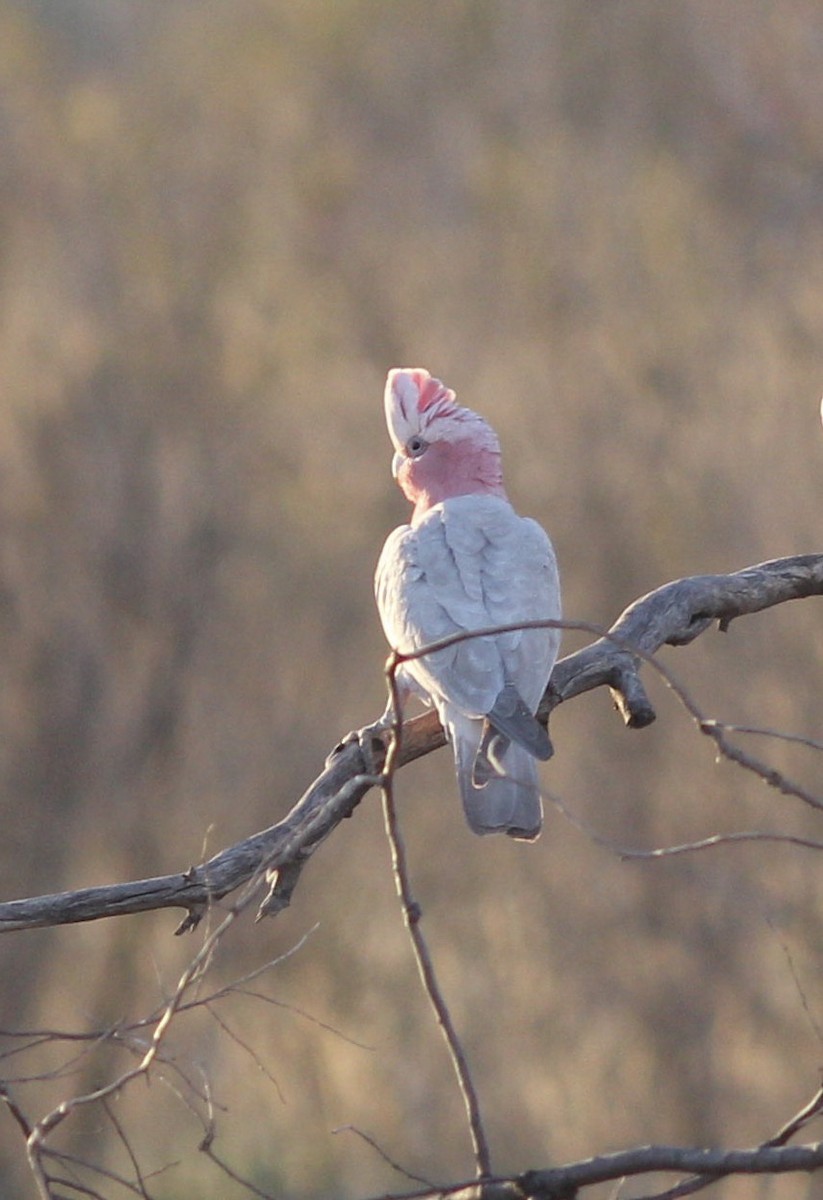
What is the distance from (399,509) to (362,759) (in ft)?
23.3

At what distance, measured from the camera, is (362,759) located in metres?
3.40

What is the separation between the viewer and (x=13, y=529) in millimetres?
10953

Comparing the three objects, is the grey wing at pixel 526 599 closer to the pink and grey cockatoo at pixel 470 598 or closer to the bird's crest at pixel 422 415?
the pink and grey cockatoo at pixel 470 598

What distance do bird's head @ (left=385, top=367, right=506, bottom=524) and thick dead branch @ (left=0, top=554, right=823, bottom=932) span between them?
2.48 ft

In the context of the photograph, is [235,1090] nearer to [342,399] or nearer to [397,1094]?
[397,1094]

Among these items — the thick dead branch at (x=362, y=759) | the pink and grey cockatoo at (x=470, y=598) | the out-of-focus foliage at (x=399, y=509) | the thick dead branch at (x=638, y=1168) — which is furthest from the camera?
the out-of-focus foliage at (x=399, y=509)

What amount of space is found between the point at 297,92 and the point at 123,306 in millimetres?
2129

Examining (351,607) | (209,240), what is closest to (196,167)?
(209,240)

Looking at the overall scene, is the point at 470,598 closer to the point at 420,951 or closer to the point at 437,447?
the point at 437,447

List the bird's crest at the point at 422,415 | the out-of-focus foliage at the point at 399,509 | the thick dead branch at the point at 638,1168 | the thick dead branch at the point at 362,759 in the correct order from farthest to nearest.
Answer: the out-of-focus foliage at the point at 399,509 → the bird's crest at the point at 422,415 → the thick dead branch at the point at 362,759 → the thick dead branch at the point at 638,1168

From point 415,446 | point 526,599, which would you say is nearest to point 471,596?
point 526,599

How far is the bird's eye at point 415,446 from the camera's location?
14.7 feet

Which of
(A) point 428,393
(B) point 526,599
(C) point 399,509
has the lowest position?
(B) point 526,599

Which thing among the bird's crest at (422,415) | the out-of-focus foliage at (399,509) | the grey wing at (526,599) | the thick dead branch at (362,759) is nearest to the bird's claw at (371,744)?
the thick dead branch at (362,759)
